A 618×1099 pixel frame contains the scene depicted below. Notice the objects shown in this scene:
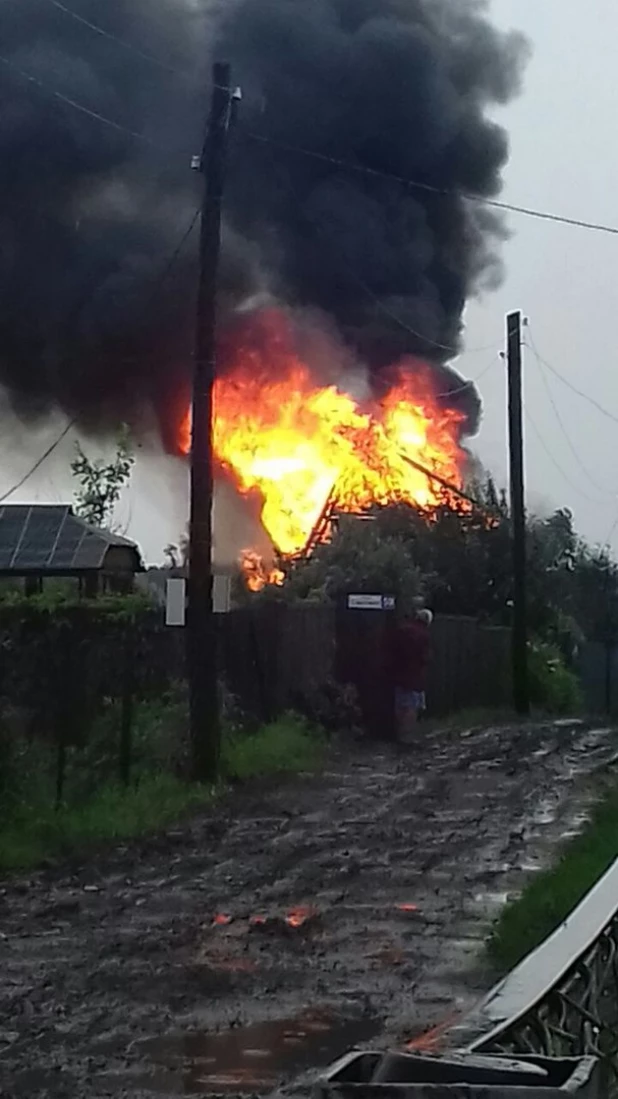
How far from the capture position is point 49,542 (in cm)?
2903

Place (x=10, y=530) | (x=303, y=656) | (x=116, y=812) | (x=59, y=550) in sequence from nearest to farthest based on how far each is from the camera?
(x=116, y=812)
(x=303, y=656)
(x=59, y=550)
(x=10, y=530)

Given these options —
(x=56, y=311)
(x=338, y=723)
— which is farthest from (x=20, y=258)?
(x=338, y=723)

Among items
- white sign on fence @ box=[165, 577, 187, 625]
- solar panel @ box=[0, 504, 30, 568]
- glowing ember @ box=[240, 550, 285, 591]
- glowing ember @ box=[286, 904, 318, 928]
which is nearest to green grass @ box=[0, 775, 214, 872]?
white sign on fence @ box=[165, 577, 187, 625]

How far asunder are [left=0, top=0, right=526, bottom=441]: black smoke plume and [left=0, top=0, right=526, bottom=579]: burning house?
4cm

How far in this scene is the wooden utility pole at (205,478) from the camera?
16.2 m

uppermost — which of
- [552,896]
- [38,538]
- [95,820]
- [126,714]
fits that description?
[38,538]

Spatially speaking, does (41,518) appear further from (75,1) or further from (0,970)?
(0,970)

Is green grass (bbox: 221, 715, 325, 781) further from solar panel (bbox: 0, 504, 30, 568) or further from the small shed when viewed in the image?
solar panel (bbox: 0, 504, 30, 568)

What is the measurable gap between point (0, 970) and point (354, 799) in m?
7.84

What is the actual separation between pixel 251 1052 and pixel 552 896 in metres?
3.72

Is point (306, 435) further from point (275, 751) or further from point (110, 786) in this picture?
point (110, 786)

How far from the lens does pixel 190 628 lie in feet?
53.1

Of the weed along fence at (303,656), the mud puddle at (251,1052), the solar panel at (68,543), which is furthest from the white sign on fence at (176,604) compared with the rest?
the solar panel at (68,543)

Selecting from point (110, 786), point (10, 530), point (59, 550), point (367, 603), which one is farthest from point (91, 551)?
point (110, 786)
